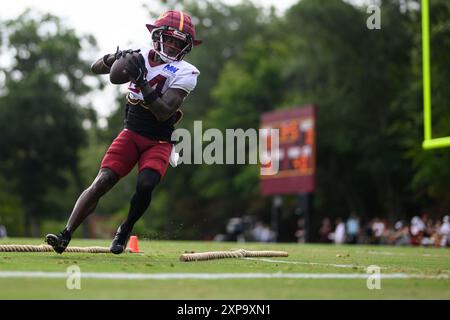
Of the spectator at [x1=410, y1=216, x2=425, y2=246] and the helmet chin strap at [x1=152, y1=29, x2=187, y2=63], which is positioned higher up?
the helmet chin strap at [x1=152, y1=29, x2=187, y2=63]

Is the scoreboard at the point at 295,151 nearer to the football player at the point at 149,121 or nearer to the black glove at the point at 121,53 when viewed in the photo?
the football player at the point at 149,121

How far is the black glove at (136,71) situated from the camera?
759 centimetres

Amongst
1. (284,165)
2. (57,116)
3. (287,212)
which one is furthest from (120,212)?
(284,165)

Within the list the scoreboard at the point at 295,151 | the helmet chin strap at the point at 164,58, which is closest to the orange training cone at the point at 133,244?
the helmet chin strap at the point at 164,58

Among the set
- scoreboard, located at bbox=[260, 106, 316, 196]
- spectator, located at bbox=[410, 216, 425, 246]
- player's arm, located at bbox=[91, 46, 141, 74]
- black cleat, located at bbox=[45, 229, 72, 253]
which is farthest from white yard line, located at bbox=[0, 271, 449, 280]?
spectator, located at bbox=[410, 216, 425, 246]

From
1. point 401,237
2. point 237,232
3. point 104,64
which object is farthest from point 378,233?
point 104,64

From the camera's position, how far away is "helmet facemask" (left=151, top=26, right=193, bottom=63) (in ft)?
26.5

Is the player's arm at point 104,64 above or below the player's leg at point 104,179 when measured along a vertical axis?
above

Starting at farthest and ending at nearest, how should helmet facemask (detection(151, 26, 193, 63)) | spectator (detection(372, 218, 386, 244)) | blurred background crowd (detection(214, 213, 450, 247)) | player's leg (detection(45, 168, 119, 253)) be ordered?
spectator (detection(372, 218, 386, 244)), blurred background crowd (detection(214, 213, 450, 247)), helmet facemask (detection(151, 26, 193, 63)), player's leg (detection(45, 168, 119, 253))

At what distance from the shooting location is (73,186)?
66.1m

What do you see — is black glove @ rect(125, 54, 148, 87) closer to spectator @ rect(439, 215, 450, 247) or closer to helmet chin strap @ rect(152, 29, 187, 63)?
helmet chin strap @ rect(152, 29, 187, 63)

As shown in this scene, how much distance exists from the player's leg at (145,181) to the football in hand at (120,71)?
793 millimetres

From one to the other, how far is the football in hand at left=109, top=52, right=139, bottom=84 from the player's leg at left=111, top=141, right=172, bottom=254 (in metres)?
0.79
